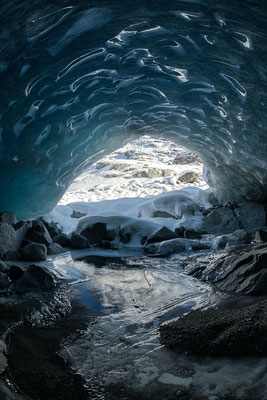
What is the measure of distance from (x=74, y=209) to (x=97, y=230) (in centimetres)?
337

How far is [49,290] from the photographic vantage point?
11.4 ft

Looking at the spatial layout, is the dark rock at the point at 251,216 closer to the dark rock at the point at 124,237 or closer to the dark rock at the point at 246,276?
the dark rock at the point at 124,237

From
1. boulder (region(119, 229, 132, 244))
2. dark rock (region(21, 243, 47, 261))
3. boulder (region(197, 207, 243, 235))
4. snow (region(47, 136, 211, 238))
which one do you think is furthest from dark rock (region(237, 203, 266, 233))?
dark rock (region(21, 243, 47, 261))

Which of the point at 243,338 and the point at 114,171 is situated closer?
the point at 243,338

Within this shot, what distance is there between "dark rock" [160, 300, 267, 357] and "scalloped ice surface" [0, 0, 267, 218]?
2.80 meters

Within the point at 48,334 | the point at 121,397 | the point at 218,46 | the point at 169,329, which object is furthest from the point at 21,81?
the point at 121,397

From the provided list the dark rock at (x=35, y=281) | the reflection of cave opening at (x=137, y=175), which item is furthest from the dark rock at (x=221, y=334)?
the reflection of cave opening at (x=137, y=175)

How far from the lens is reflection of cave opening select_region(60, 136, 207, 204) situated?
14641 mm

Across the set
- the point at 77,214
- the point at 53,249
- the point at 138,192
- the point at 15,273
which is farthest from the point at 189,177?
the point at 15,273

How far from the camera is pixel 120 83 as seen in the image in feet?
15.7

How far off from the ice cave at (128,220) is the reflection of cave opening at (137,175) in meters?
4.67

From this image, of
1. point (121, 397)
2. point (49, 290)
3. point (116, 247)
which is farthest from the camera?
point (116, 247)

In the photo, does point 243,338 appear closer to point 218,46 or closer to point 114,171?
point 218,46

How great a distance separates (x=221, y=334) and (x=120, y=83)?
4174 mm
